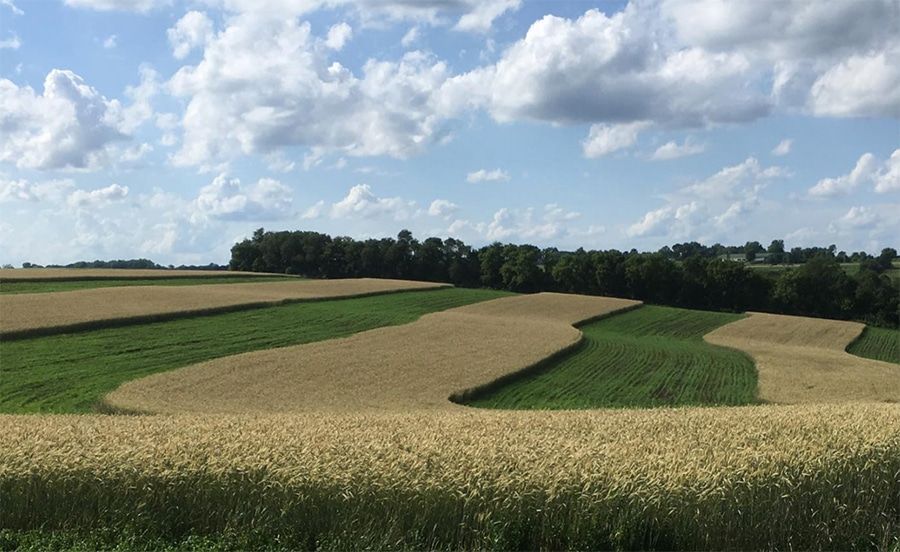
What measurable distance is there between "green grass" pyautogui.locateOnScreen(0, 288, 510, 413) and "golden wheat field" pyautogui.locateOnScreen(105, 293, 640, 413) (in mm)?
1567

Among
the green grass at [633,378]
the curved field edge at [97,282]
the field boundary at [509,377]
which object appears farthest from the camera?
the curved field edge at [97,282]

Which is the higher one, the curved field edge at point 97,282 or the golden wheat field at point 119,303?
the curved field edge at point 97,282

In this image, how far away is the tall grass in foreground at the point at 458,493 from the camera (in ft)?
27.3

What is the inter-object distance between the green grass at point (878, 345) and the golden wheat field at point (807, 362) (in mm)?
830

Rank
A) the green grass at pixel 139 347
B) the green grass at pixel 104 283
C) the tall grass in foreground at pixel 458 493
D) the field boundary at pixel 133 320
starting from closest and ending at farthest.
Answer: the tall grass in foreground at pixel 458 493
the green grass at pixel 139 347
the field boundary at pixel 133 320
the green grass at pixel 104 283

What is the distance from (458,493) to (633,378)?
1157 inches

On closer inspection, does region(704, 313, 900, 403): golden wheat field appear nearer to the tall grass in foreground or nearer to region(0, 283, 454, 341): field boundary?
the tall grass in foreground

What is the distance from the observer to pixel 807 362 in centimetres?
4491

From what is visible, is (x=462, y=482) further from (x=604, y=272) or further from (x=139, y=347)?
(x=604, y=272)

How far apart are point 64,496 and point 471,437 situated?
5.13m

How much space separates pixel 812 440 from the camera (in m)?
10.6

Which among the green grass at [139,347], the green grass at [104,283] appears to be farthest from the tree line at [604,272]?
the green grass at [139,347]

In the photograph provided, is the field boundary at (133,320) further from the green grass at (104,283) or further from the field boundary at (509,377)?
the field boundary at (509,377)

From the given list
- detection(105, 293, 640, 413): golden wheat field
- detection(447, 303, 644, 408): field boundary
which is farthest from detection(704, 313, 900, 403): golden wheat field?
detection(105, 293, 640, 413): golden wheat field
